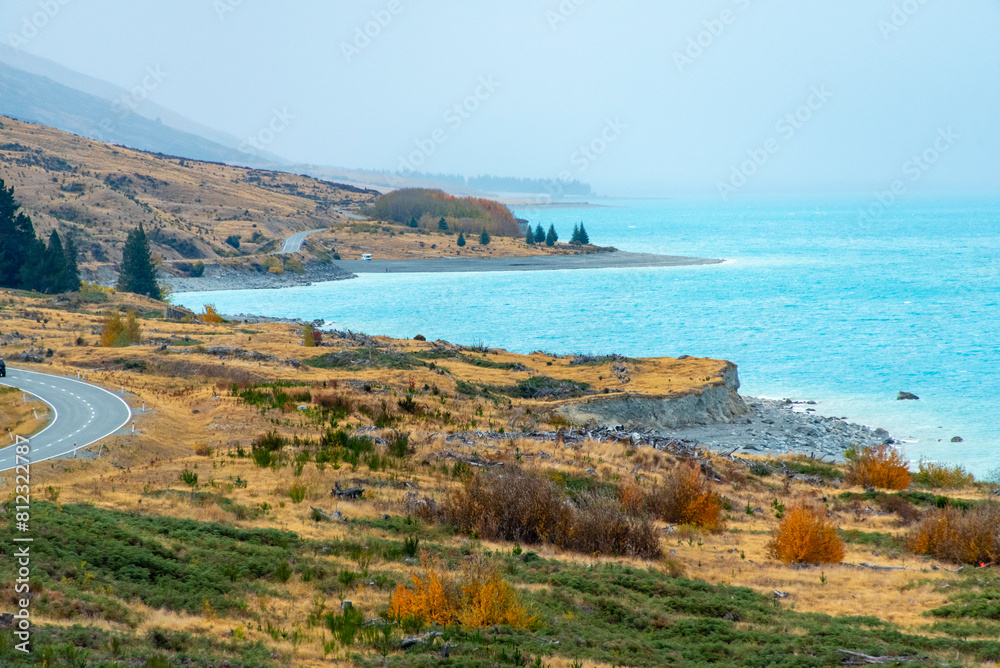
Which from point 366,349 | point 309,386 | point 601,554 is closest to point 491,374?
point 366,349

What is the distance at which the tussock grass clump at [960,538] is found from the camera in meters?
16.0

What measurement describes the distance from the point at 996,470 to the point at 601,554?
30029 mm

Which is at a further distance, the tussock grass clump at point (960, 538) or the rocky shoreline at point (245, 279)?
the rocky shoreline at point (245, 279)

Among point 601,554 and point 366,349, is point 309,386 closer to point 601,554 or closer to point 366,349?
point 366,349

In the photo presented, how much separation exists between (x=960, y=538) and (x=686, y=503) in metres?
6.08

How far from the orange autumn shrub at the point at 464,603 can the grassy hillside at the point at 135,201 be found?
9822 cm

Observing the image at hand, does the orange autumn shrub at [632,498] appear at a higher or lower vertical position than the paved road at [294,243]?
lower

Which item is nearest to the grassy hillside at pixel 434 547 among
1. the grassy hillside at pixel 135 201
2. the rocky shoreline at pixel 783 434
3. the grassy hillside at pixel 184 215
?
the rocky shoreline at pixel 783 434

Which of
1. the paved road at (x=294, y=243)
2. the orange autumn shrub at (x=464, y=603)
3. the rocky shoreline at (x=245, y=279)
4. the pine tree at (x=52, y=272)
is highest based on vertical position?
the paved road at (x=294, y=243)

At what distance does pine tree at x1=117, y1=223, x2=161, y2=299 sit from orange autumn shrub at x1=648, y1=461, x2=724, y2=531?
70.4 meters

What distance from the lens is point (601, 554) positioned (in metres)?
15.5

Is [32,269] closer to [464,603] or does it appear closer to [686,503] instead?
[686,503]

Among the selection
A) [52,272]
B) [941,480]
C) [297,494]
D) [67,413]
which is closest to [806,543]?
[297,494]

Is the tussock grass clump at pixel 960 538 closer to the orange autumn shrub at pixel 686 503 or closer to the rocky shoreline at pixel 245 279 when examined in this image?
the orange autumn shrub at pixel 686 503
